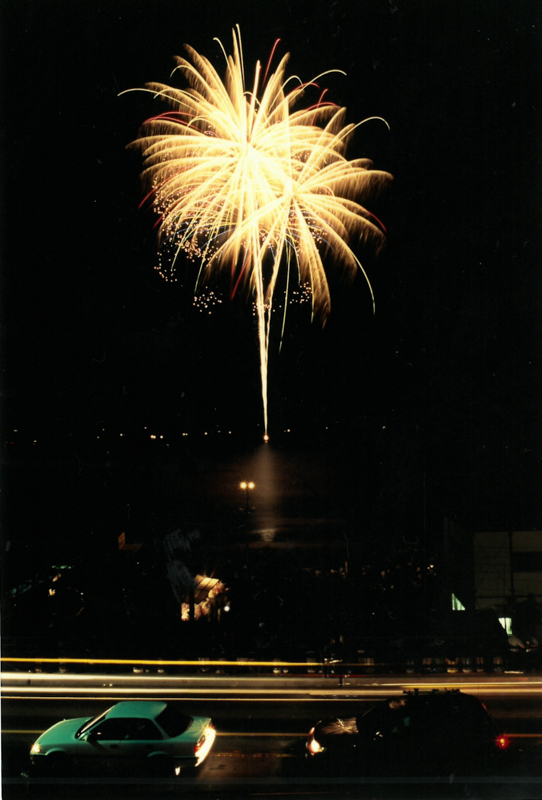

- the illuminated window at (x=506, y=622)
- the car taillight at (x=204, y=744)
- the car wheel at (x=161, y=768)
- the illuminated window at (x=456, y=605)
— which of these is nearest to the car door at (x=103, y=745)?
the car wheel at (x=161, y=768)

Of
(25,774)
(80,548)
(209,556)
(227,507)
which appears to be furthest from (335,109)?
(25,774)

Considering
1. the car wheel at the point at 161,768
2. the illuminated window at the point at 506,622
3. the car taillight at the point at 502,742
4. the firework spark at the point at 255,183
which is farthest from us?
the firework spark at the point at 255,183

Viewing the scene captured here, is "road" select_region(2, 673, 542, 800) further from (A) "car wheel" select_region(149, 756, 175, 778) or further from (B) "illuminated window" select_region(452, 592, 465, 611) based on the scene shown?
(B) "illuminated window" select_region(452, 592, 465, 611)

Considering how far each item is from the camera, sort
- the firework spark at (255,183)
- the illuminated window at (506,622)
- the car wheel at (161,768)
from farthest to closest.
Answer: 1. the firework spark at (255,183)
2. the illuminated window at (506,622)
3. the car wheel at (161,768)

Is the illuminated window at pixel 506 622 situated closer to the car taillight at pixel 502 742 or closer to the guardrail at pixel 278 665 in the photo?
the guardrail at pixel 278 665

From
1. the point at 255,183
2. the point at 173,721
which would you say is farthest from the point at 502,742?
the point at 255,183

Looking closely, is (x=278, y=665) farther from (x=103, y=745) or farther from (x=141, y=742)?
(x=103, y=745)

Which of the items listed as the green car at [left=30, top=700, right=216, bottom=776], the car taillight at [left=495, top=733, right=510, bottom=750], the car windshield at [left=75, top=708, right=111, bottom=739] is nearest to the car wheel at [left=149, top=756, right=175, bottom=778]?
the green car at [left=30, top=700, right=216, bottom=776]

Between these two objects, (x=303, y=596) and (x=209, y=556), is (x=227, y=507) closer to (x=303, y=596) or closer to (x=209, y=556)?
(x=209, y=556)

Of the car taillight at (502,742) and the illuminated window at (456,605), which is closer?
the car taillight at (502,742)
